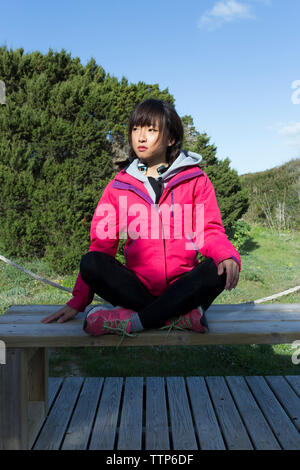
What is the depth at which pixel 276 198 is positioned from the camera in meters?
11.4

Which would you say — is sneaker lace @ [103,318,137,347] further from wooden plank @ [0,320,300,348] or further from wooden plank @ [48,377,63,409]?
wooden plank @ [48,377,63,409]

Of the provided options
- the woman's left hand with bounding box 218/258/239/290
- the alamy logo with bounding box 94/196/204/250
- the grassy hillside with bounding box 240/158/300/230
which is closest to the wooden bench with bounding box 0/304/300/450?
the woman's left hand with bounding box 218/258/239/290

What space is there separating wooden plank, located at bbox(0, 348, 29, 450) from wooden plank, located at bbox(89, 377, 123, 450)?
14.7 inches

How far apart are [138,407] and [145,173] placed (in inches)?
51.7

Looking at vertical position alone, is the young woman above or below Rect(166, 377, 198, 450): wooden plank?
above

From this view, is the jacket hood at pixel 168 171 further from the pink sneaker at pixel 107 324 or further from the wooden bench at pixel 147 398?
the wooden bench at pixel 147 398

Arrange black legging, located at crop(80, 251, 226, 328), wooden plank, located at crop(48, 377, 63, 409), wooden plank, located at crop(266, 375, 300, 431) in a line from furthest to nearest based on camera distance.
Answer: wooden plank, located at crop(48, 377, 63, 409) < wooden plank, located at crop(266, 375, 300, 431) < black legging, located at crop(80, 251, 226, 328)

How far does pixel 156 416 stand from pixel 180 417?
13 centimetres

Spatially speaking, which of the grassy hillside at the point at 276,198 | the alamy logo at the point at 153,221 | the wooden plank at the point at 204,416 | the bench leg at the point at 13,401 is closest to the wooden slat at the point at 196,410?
the wooden plank at the point at 204,416

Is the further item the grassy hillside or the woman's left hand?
the grassy hillside

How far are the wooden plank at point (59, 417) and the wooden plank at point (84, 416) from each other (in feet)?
0.11

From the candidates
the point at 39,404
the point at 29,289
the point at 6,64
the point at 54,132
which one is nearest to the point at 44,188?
the point at 54,132

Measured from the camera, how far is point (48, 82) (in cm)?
585

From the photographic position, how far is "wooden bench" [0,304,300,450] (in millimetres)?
1890
